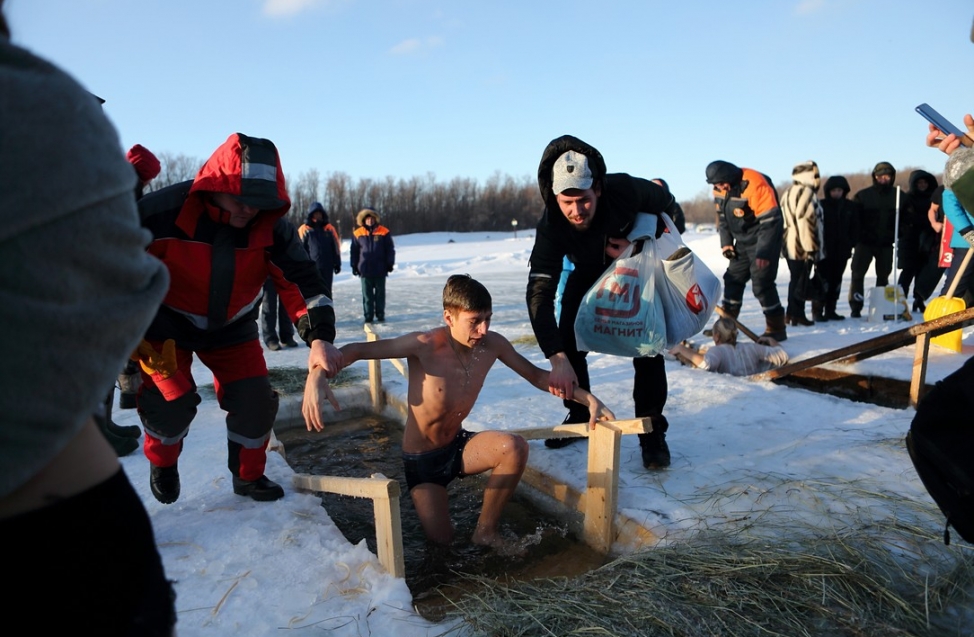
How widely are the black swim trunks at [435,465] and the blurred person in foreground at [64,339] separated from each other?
2.68 meters

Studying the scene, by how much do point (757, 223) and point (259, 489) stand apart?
6192 mm

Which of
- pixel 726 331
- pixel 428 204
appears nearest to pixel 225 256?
pixel 726 331

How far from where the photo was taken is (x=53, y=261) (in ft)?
2.56

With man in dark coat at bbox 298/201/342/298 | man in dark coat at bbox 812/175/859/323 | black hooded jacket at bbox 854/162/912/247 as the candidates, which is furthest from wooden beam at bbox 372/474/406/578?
black hooded jacket at bbox 854/162/912/247

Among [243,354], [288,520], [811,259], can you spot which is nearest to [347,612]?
[288,520]

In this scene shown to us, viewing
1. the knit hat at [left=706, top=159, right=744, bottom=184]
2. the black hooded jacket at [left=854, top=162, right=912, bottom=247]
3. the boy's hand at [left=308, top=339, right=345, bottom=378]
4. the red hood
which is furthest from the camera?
the black hooded jacket at [left=854, top=162, right=912, bottom=247]

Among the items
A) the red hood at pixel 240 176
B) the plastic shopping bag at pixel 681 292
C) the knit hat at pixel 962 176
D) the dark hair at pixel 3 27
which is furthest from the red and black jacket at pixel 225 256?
the knit hat at pixel 962 176

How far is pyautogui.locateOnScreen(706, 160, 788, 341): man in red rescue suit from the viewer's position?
24.4 ft

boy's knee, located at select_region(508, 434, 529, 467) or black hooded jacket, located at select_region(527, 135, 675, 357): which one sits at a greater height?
black hooded jacket, located at select_region(527, 135, 675, 357)

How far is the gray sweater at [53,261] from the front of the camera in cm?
76

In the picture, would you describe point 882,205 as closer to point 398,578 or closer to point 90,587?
point 398,578

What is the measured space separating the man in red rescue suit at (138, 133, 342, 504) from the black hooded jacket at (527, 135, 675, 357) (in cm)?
122

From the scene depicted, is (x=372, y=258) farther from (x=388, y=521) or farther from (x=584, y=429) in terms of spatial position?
(x=388, y=521)

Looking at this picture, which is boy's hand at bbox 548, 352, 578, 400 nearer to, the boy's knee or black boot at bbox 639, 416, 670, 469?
the boy's knee
